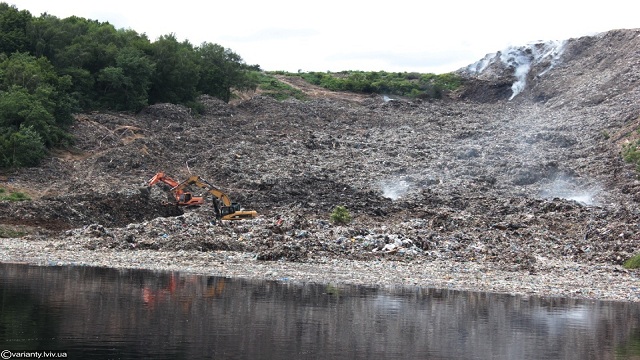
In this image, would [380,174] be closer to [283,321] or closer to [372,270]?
[372,270]

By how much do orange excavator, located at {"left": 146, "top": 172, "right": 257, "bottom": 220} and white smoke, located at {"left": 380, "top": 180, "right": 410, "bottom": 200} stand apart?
9593 millimetres

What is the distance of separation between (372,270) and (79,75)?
33149 millimetres

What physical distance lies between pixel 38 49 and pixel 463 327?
44.8m

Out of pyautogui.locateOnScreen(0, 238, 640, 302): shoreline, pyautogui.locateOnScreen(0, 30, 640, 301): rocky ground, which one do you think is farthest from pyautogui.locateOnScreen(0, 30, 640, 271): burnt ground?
pyautogui.locateOnScreen(0, 238, 640, 302): shoreline

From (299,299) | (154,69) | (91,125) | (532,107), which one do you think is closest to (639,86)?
(532,107)

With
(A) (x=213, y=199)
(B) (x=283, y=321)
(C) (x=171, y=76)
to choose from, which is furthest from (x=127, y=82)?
(B) (x=283, y=321)

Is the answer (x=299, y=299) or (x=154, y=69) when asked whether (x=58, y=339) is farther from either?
(x=154, y=69)

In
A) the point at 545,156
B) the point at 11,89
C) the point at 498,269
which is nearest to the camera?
the point at 498,269

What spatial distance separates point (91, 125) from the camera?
4822cm

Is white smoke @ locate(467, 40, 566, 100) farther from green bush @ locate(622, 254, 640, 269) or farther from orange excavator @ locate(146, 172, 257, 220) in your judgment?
green bush @ locate(622, 254, 640, 269)

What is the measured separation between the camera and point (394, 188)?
42625mm

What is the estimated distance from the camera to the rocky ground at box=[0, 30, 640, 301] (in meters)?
25.4

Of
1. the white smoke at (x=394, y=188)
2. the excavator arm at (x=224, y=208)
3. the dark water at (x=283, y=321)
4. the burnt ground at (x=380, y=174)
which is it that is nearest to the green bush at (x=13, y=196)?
the burnt ground at (x=380, y=174)

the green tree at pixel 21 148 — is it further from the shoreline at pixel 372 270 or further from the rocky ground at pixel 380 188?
the shoreline at pixel 372 270
